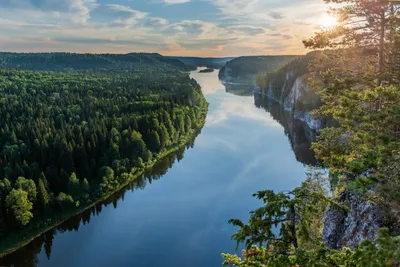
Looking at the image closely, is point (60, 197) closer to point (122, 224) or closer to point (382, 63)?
point (122, 224)

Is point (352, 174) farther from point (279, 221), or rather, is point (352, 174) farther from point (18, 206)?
point (18, 206)

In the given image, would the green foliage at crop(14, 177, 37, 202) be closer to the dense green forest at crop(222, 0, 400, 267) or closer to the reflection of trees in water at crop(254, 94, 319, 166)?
the dense green forest at crop(222, 0, 400, 267)

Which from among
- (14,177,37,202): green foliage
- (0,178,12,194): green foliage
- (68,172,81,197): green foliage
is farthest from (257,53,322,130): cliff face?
(0,178,12,194): green foliage

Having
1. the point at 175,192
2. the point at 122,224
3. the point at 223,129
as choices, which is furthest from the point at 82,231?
the point at 223,129

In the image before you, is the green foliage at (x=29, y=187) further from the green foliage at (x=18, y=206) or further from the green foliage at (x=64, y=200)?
the green foliage at (x=64, y=200)

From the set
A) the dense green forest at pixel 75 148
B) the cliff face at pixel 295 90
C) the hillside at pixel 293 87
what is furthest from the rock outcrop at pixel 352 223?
the hillside at pixel 293 87
